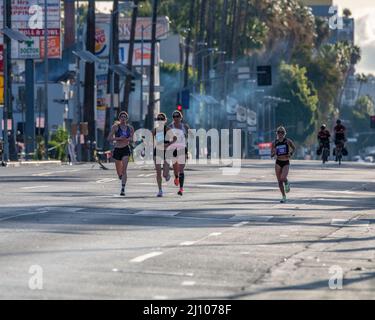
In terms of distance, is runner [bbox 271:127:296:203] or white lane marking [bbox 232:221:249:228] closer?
white lane marking [bbox 232:221:249:228]

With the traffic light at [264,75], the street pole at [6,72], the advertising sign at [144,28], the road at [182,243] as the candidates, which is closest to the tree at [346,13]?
the advertising sign at [144,28]

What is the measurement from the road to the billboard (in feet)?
122

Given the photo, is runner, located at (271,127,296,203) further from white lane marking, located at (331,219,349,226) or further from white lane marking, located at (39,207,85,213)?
white lane marking, located at (39,207,85,213)

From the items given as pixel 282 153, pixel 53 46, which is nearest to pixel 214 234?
pixel 282 153

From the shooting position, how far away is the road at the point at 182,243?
1429 cm

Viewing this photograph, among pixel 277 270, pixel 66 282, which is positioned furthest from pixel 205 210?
pixel 66 282

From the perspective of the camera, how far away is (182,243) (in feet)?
64.1

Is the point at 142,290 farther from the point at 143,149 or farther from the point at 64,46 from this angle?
the point at 64,46

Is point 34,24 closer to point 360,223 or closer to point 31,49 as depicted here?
point 31,49

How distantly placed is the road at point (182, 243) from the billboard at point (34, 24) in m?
37.1

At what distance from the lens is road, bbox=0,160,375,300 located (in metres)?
14.3

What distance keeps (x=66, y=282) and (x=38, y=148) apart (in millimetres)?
58963

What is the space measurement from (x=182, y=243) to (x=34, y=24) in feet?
182

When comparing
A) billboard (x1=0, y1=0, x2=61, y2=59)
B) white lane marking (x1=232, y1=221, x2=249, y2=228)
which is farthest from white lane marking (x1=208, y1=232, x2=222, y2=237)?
billboard (x1=0, y1=0, x2=61, y2=59)
